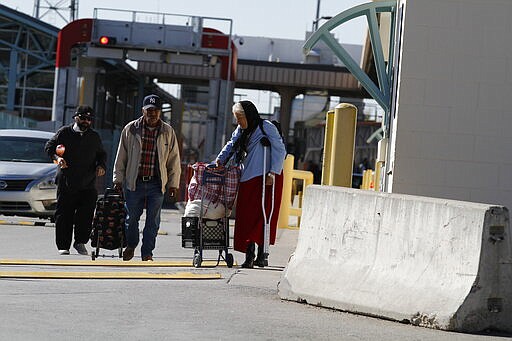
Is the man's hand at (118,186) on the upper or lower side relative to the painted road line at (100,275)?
upper

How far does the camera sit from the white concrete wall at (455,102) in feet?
42.5

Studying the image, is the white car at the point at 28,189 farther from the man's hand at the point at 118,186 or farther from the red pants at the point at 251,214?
the red pants at the point at 251,214

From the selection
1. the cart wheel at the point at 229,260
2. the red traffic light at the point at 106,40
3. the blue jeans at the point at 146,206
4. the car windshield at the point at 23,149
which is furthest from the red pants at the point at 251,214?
the red traffic light at the point at 106,40

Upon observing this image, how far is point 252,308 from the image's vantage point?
8.27m

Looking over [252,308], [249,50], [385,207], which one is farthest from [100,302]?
[249,50]

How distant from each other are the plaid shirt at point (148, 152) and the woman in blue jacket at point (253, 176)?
87cm

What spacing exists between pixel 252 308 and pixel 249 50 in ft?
192

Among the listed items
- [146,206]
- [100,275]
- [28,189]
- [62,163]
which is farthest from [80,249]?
[28,189]

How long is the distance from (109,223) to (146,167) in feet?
2.32

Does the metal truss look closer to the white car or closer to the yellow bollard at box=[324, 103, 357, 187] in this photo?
the white car

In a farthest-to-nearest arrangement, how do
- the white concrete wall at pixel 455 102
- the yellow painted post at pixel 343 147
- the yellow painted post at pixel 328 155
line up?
the yellow painted post at pixel 328 155, the yellow painted post at pixel 343 147, the white concrete wall at pixel 455 102

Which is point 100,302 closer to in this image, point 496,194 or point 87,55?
point 496,194

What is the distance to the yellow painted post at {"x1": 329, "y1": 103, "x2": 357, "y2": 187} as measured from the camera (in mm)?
14531

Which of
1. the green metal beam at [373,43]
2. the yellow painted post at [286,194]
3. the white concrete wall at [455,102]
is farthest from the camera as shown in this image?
the yellow painted post at [286,194]
